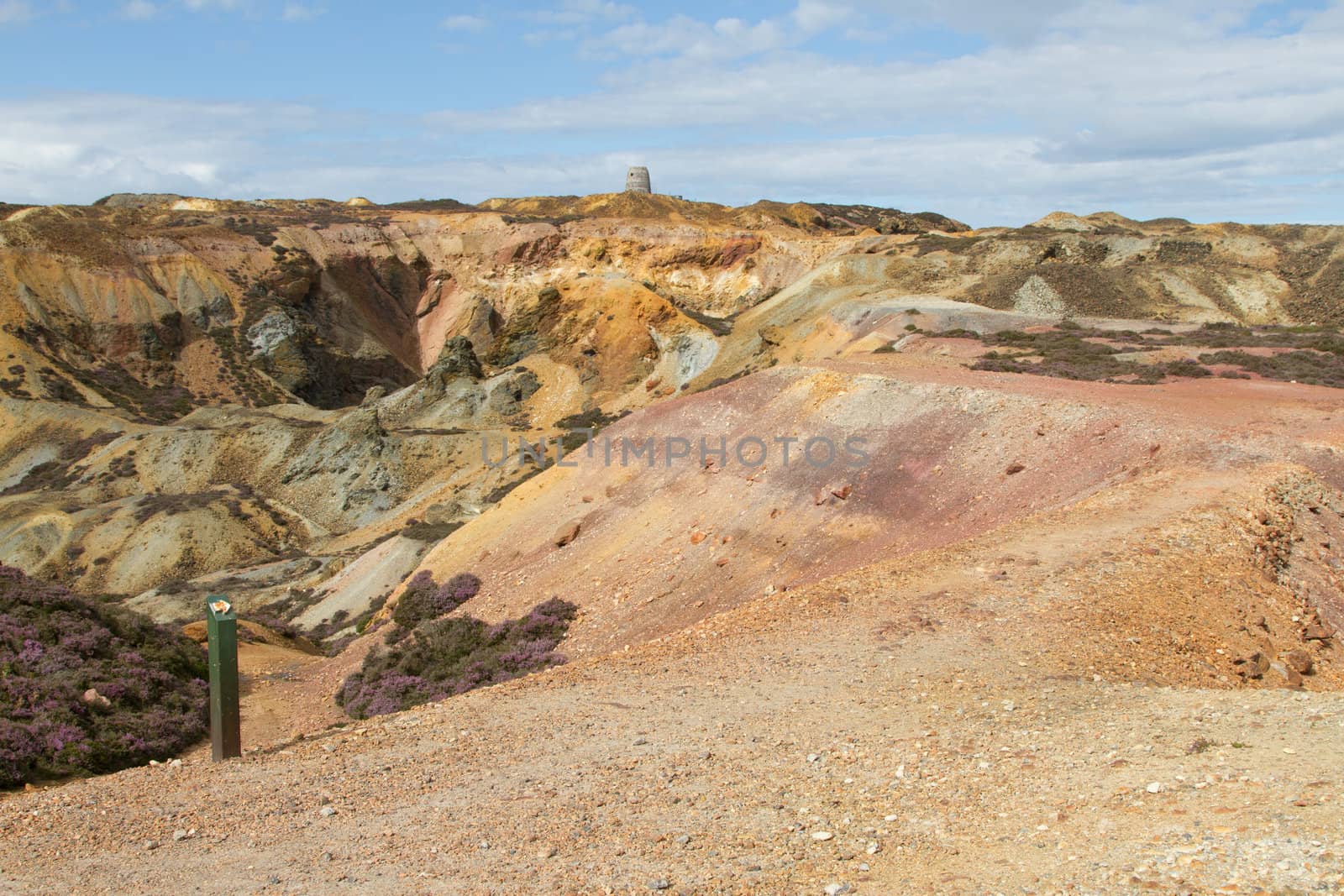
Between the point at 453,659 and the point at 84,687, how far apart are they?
6818mm

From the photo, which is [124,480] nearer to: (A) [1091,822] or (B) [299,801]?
(B) [299,801]

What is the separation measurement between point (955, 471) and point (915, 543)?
104 inches

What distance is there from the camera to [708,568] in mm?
19578

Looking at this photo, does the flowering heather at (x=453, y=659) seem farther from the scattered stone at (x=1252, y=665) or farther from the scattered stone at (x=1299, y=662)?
the scattered stone at (x=1299, y=662)

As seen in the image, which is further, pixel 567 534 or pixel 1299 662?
pixel 567 534

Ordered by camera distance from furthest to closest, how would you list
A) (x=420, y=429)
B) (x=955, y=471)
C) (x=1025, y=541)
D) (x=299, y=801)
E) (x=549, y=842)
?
(x=420, y=429) → (x=955, y=471) → (x=1025, y=541) → (x=299, y=801) → (x=549, y=842)

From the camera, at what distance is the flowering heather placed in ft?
60.2

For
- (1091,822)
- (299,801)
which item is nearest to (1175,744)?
(1091,822)

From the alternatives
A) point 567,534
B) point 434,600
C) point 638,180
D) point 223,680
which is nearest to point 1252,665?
point 223,680

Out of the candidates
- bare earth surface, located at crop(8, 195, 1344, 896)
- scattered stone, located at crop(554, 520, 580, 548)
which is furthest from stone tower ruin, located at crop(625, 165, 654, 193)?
scattered stone, located at crop(554, 520, 580, 548)

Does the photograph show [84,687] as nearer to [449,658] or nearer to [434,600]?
[449,658]

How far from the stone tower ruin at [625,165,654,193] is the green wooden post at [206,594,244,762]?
8934 centimetres

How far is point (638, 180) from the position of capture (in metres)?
96.8

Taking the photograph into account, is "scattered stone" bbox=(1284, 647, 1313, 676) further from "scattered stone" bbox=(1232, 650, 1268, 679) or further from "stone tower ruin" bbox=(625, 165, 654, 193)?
"stone tower ruin" bbox=(625, 165, 654, 193)
